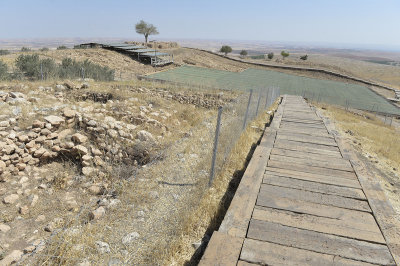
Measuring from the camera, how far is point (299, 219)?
9.20 feet

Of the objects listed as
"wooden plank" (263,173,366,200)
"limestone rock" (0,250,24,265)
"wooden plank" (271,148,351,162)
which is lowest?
"limestone rock" (0,250,24,265)

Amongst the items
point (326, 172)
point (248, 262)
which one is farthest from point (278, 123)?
point (248, 262)

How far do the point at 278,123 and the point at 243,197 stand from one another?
4.08 metres

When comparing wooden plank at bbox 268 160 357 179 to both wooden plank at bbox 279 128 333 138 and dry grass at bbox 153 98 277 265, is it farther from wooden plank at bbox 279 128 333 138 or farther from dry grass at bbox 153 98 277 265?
wooden plank at bbox 279 128 333 138

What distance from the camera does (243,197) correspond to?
3.17m

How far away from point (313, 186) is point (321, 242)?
3.77 ft

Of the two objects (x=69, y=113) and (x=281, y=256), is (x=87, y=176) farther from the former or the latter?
(x=281, y=256)

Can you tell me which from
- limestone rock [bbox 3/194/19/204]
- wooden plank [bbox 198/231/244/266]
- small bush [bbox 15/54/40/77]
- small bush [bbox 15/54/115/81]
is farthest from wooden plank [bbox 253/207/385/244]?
small bush [bbox 15/54/40/77]

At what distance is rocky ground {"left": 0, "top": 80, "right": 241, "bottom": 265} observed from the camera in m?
3.37

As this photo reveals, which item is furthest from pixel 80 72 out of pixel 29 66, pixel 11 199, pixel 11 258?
pixel 11 258

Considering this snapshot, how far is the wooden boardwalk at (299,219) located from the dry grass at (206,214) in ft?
1.58

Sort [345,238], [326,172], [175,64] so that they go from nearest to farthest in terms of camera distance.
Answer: [345,238]
[326,172]
[175,64]

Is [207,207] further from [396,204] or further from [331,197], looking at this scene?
[396,204]

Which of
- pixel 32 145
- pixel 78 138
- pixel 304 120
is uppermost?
pixel 304 120
